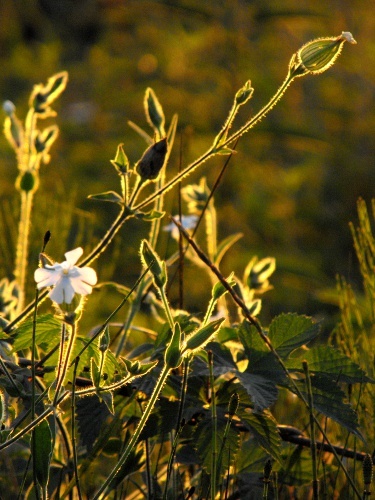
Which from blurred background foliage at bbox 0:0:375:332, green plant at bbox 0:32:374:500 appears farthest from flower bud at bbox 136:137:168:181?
blurred background foliage at bbox 0:0:375:332

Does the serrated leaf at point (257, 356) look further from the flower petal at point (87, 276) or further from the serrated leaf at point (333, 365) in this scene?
the flower petal at point (87, 276)

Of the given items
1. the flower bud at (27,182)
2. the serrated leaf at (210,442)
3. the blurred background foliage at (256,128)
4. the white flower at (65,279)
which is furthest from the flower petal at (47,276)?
the blurred background foliage at (256,128)

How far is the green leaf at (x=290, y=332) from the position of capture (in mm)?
813

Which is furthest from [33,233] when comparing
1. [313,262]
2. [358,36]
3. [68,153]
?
[358,36]

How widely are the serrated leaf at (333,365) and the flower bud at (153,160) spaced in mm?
224

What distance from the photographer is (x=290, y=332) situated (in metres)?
0.82

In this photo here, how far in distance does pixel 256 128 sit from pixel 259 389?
118 inches

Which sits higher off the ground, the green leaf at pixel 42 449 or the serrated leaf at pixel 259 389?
the serrated leaf at pixel 259 389

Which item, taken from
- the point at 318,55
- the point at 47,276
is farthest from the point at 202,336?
the point at 318,55

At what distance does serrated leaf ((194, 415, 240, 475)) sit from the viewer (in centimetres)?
76

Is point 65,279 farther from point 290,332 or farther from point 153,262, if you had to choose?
point 290,332

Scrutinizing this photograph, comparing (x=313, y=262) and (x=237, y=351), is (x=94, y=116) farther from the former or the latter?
(x=237, y=351)

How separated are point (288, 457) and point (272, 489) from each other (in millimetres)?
66

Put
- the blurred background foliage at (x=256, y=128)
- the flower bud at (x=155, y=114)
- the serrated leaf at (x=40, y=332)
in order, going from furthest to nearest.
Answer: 1. the blurred background foliage at (x=256, y=128)
2. the flower bud at (x=155, y=114)
3. the serrated leaf at (x=40, y=332)
